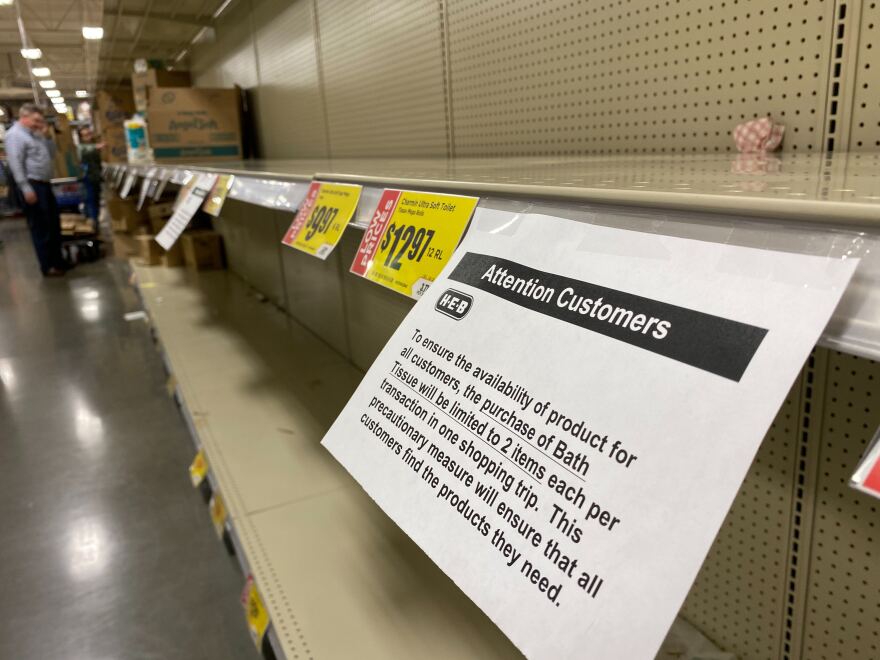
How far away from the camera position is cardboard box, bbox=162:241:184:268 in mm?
4250

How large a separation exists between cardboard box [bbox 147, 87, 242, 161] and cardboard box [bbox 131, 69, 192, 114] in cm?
27

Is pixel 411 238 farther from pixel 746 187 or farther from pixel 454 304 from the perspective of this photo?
pixel 746 187

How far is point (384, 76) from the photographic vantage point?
186cm

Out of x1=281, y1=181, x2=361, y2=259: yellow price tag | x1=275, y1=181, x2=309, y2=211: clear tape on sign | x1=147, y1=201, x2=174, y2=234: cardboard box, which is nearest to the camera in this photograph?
x1=281, y1=181, x2=361, y2=259: yellow price tag

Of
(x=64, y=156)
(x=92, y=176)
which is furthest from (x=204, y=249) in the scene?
(x=64, y=156)

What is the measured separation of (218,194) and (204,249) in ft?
8.78

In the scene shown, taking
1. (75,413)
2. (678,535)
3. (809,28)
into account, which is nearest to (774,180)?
(678,535)

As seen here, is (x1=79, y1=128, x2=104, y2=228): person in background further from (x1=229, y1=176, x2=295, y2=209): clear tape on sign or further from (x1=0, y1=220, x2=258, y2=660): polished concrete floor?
(x1=229, y1=176, x2=295, y2=209): clear tape on sign

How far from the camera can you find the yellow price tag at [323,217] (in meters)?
0.96

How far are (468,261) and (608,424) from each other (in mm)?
254

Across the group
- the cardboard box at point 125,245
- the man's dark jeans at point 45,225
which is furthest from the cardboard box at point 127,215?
the man's dark jeans at point 45,225

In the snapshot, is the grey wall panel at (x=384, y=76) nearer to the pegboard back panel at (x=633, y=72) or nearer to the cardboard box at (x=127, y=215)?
the pegboard back panel at (x=633, y=72)

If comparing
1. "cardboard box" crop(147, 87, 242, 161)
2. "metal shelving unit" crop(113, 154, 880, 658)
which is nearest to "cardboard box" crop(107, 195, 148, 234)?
"cardboard box" crop(147, 87, 242, 161)

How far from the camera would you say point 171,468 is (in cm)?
229
